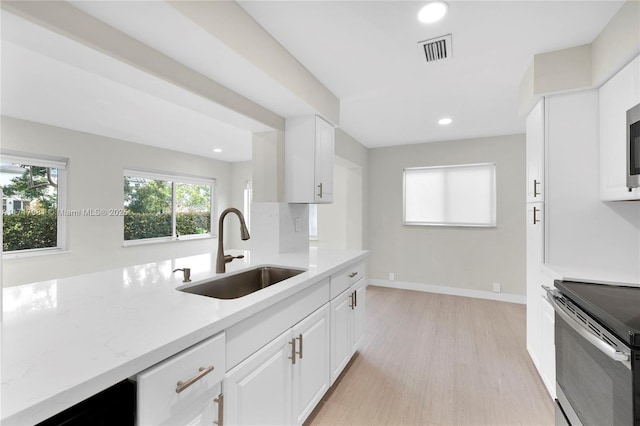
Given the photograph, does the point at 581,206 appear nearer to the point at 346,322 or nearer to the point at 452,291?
the point at 346,322

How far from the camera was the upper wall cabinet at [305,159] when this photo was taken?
2.39 metres

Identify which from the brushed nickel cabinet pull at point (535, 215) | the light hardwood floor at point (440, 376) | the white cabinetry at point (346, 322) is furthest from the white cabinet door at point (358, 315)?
the brushed nickel cabinet pull at point (535, 215)

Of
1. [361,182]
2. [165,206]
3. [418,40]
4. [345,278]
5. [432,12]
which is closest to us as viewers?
[432,12]

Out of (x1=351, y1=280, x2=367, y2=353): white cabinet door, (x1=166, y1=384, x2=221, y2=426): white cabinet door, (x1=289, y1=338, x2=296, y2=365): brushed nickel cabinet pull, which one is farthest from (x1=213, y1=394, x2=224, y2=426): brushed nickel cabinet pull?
(x1=351, y1=280, x2=367, y2=353): white cabinet door

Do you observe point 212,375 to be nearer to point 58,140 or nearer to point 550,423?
point 550,423

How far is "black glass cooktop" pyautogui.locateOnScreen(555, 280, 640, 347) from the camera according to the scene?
3.18 ft

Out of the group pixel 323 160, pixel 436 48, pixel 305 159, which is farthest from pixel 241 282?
pixel 436 48

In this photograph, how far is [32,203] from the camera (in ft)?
11.1

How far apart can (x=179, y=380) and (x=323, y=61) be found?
2.08 metres

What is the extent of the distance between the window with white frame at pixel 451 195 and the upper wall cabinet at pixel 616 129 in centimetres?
247

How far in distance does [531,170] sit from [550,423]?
172 cm

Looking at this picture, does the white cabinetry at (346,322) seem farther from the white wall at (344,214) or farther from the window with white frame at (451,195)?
the window with white frame at (451,195)

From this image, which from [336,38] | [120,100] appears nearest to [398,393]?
[336,38]

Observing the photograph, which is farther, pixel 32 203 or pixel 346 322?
pixel 32 203
